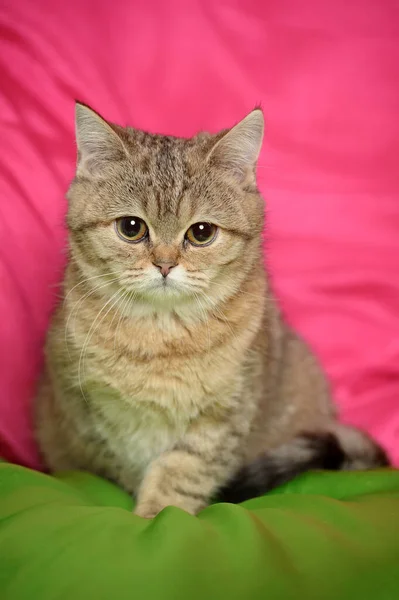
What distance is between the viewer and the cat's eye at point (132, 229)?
51.1 inches

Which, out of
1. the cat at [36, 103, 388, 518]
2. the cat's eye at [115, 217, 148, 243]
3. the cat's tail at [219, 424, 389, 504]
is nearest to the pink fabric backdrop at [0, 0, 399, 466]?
the cat's tail at [219, 424, 389, 504]

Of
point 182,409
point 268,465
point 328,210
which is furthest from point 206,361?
Result: point 328,210

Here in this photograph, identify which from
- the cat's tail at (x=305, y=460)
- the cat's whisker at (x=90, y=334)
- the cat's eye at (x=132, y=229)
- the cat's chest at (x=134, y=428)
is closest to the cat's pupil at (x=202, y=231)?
the cat's eye at (x=132, y=229)

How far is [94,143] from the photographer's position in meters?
1.34

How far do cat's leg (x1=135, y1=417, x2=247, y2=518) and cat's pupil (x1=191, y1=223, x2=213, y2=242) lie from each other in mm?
390

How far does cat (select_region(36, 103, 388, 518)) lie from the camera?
4.25 feet

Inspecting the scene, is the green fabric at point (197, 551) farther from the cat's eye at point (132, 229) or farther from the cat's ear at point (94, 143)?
the cat's ear at point (94, 143)

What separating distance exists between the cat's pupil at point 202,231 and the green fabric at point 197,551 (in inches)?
20.9

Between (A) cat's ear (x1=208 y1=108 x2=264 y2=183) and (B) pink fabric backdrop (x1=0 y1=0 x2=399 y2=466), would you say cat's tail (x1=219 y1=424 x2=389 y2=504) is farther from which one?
(A) cat's ear (x1=208 y1=108 x2=264 y2=183)

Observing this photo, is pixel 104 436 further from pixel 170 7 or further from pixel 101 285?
pixel 170 7

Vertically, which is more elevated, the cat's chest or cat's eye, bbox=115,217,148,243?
cat's eye, bbox=115,217,148,243

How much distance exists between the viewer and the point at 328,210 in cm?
200

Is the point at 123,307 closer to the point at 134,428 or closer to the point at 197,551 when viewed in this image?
the point at 134,428

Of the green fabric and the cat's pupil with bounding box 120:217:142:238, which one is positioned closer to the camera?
the green fabric
